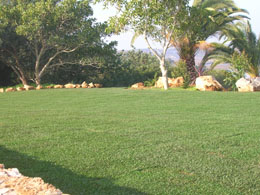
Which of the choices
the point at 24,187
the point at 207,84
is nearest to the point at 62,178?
the point at 24,187

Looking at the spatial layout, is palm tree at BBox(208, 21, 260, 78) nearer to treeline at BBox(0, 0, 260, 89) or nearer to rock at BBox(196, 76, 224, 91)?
treeline at BBox(0, 0, 260, 89)

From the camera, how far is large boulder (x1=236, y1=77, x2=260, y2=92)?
13328 millimetres

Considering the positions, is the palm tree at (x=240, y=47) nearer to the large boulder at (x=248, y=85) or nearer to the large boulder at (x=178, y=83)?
the large boulder at (x=178, y=83)

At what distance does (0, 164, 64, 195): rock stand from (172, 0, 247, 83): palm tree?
15663mm

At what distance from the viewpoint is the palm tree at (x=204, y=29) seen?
18.2m

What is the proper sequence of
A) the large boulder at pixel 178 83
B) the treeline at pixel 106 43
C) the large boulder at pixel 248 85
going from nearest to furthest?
the large boulder at pixel 248 85, the treeline at pixel 106 43, the large boulder at pixel 178 83

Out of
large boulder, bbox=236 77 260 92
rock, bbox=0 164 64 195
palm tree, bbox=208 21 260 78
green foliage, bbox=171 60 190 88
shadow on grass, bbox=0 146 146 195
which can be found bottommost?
shadow on grass, bbox=0 146 146 195

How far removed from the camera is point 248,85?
13.3 metres

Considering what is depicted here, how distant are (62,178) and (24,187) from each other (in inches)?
52.5

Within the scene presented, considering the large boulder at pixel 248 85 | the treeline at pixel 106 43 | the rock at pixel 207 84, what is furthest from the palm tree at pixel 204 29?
the large boulder at pixel 248 85

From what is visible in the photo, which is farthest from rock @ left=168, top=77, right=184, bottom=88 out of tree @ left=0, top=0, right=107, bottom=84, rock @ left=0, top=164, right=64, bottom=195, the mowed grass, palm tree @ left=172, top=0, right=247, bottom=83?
rock @ left=0, top=164, right=64, bottom=195

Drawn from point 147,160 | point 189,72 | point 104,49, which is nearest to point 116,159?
point 147,160

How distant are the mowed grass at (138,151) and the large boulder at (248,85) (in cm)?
622

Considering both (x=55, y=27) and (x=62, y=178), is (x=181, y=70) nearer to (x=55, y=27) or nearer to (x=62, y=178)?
(x=55, y=27)
